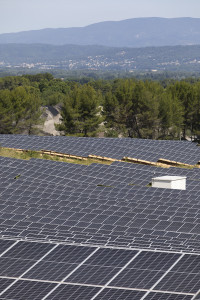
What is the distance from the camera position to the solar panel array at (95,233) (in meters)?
16.8

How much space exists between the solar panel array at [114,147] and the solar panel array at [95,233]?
6.72m

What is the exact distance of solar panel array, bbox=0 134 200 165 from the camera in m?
47.8

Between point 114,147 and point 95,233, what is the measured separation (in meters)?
25.8

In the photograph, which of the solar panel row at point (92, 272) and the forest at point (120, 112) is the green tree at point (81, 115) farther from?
the solar panel row at point (92, 272)

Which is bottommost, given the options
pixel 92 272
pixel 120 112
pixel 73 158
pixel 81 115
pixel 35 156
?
pixel 73 158

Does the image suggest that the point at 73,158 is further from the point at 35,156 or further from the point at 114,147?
the point at 114,147

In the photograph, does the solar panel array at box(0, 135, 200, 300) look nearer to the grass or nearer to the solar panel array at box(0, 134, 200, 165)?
the solar panel array at box(0, 134, 200, 165)

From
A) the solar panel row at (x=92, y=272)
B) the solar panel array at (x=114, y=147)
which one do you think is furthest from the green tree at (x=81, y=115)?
the solar panel row at (x=92, y=272)

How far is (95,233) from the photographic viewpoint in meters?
24.2

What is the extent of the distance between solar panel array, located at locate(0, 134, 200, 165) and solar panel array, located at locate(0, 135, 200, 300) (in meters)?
6.72

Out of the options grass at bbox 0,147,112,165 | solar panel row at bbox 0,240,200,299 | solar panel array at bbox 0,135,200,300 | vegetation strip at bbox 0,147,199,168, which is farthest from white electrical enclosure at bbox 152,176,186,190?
solar panel row at bbox 0,240,200,299

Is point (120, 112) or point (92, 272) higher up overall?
point (120, 112)

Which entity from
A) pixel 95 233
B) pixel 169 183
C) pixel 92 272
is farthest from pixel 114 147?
pixel 92 272

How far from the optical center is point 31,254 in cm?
1912
